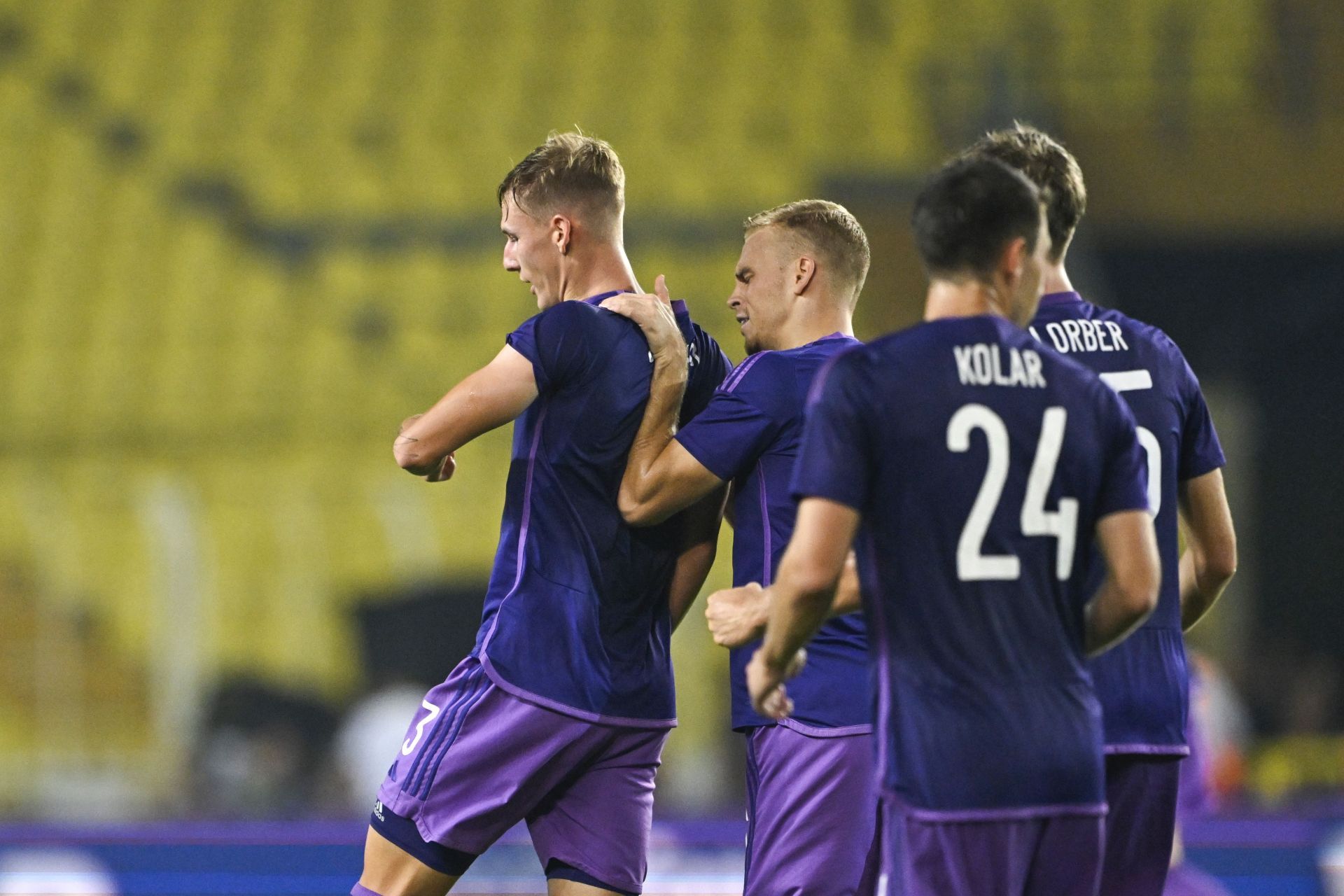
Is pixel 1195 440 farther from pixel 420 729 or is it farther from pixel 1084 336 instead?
pixel 420 729

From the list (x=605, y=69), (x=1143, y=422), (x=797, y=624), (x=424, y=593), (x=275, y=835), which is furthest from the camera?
(x=605, y=69)

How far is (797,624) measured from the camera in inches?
115

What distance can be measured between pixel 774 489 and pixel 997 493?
1104 mm

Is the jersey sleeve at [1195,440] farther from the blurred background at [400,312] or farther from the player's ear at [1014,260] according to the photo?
the blurred background at [400,312]

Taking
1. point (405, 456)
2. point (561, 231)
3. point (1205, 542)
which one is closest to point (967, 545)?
point (1205, 542)

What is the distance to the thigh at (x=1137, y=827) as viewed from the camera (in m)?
3.45

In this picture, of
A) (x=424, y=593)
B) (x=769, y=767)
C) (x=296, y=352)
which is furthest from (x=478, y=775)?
(x=296, y=352)

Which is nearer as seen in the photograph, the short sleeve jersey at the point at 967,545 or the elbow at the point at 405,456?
the short sleeve jersey at the point at 967,545

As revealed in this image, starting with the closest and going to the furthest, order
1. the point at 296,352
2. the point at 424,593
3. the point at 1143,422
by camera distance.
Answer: the point at 1143,422 → the point at 424,593 → the point at 296,352

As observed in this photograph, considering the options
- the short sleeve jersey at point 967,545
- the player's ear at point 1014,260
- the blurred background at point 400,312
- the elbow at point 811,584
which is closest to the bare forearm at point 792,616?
the elbow at point 811,584

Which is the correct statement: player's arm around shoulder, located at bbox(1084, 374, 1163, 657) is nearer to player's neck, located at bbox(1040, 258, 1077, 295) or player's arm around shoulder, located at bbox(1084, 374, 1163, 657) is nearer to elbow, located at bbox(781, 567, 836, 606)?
elbow, located at bbox(781, 567, 836, 606)

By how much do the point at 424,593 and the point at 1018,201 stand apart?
722cm

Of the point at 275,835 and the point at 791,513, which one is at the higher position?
the point at 791,513

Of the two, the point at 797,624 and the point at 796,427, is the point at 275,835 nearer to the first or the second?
the point at 796,427
